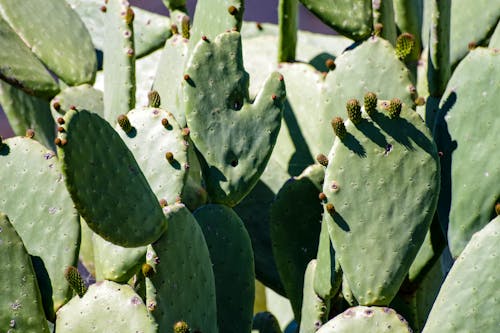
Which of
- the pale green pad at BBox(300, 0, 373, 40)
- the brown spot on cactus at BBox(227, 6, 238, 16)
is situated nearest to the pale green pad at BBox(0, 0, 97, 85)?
the brown spot on cactus at BBox(227, 6, 238, 16)

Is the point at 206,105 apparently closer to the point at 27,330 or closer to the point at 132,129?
the point at 132,129

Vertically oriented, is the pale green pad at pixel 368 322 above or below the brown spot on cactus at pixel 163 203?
below

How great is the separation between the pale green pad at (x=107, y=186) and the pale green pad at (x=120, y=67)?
1.62ft

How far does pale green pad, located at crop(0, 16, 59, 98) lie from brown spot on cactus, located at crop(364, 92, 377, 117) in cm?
105

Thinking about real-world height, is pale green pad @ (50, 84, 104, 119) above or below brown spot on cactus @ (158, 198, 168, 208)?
below

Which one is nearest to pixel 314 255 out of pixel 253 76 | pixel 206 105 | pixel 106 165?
pixel 206 105

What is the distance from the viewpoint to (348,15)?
2.51 metres

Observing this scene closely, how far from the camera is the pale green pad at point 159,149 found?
2.22 m

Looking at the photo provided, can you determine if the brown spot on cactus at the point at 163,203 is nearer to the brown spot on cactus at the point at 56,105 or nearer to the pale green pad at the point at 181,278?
the pale green pad at the point at 181,278

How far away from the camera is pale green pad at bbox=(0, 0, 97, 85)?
287 centimetres

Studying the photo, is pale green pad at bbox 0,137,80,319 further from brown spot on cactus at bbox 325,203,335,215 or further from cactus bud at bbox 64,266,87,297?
brown spot on cactus at bbox 325,203,335,215

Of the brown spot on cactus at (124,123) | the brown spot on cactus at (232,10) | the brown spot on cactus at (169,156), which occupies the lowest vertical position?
the brown spot on cactus at (169,156)

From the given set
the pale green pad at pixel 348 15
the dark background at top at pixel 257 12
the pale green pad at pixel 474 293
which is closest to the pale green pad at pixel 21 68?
the pale green pad at pixel 348 15

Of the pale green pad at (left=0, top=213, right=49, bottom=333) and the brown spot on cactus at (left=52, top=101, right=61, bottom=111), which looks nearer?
the pale green pad at (left=0, top=213, right=49, bottom=333)
